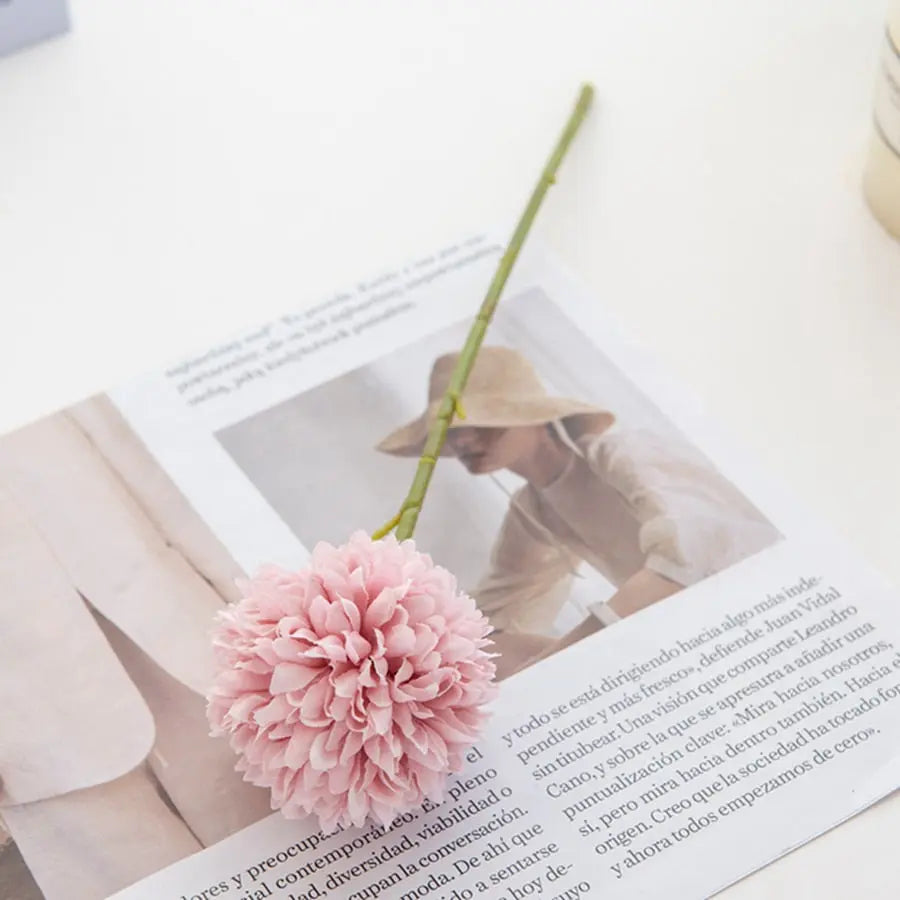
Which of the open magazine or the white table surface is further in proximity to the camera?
the white table surface

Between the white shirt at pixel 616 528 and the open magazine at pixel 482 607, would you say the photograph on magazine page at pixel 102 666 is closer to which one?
the open magazine at pixel 482 607

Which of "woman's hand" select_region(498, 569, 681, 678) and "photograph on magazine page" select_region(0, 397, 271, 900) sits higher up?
"woman's hand" select_region(498, 569, 681, 678)

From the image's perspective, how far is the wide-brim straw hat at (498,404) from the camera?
1.65 feet

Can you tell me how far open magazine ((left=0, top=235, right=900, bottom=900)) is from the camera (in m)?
0.41

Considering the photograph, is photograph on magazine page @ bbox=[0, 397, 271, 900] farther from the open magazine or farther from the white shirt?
the white shirt

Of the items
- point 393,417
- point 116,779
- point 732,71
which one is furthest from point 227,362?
point 732,71

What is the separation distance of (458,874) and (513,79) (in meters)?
0.38

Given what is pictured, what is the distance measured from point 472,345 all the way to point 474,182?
0.11 metres

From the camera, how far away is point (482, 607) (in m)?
0.46

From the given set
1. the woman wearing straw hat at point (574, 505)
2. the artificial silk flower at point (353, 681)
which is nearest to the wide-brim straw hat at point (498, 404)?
the woman wearing straw hat at point (574, 505)

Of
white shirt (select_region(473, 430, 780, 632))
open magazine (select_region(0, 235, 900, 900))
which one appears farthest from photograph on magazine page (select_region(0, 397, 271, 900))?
white shirt (select_region(473, 430, 780, 632))

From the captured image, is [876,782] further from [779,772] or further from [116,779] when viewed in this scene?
[116,779]

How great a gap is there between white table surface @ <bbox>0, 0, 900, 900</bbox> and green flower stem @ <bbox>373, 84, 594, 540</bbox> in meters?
0.01

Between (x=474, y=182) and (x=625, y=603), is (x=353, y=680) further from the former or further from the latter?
(x=474, y=182)
